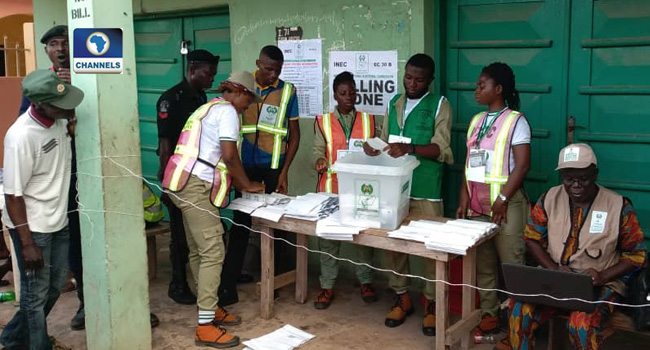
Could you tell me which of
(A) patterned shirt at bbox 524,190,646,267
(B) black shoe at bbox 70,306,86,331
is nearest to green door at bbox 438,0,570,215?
(A) patterned shirt at bbox 524,190,646,267

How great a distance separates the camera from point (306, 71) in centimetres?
605

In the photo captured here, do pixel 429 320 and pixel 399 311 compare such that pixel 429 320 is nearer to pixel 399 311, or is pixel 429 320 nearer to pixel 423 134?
pixel 399 311

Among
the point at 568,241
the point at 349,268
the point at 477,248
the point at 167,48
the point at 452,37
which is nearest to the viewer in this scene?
the point at 568,241

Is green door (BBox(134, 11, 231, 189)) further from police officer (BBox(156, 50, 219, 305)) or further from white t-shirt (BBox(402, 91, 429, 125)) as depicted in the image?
white t-shirt (BBox(402, 91, 429, 125))

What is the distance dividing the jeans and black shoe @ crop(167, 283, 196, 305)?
4.23 feet

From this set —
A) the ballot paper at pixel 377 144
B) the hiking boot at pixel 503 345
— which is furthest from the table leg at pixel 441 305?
the ballot paper at pixel 377 144

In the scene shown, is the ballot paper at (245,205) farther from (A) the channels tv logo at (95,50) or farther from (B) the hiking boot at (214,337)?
(A) the channels tv logo at (95,50)

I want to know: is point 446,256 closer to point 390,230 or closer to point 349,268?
point 390,230

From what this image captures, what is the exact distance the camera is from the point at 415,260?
5.54 meters

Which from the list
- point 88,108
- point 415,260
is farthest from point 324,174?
point 88,108

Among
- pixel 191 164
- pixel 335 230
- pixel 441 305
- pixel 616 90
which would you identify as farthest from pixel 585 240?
pixel 191 164

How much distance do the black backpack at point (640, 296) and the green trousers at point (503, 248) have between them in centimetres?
77

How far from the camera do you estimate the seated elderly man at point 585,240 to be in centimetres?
383

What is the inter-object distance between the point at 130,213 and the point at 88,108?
0.72 m
